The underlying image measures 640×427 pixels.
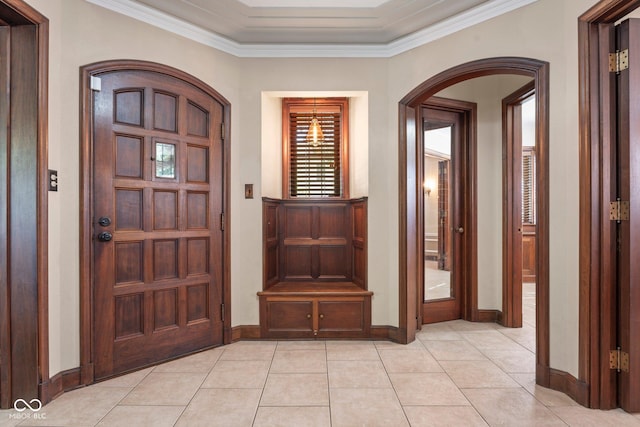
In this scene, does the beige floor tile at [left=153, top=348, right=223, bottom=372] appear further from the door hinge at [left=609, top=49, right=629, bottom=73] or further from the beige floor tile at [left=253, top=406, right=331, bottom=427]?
the door hinge at [left=609, top=49, right=629, bottom=73]

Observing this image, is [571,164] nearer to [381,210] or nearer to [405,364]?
[381,210]

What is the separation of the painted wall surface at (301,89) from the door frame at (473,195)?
55 mm

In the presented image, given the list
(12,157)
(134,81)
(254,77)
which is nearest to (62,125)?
(12,157)

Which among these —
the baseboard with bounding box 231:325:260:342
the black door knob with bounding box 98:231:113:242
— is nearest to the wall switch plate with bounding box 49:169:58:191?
the black door knob with bounding box 98:231:113:242

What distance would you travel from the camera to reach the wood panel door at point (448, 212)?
4.04 m

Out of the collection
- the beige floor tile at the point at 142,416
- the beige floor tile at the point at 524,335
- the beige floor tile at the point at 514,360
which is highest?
the beige floor tile at the point at 142,416

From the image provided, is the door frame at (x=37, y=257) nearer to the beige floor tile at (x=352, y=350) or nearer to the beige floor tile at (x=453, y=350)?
the beige floor tile at (x=352, y=350)

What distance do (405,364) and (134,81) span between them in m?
3.02

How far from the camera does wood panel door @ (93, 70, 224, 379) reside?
265cm

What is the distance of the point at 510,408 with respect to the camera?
2.24 m

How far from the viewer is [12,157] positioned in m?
2.27

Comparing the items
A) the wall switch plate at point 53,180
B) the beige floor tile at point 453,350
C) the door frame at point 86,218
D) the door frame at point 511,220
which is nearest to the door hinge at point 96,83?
the door frame at point 86,218

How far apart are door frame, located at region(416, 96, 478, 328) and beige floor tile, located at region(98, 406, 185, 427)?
2567 millimetres

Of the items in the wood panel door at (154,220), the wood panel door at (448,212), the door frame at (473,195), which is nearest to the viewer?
the door frame at (473,195)
